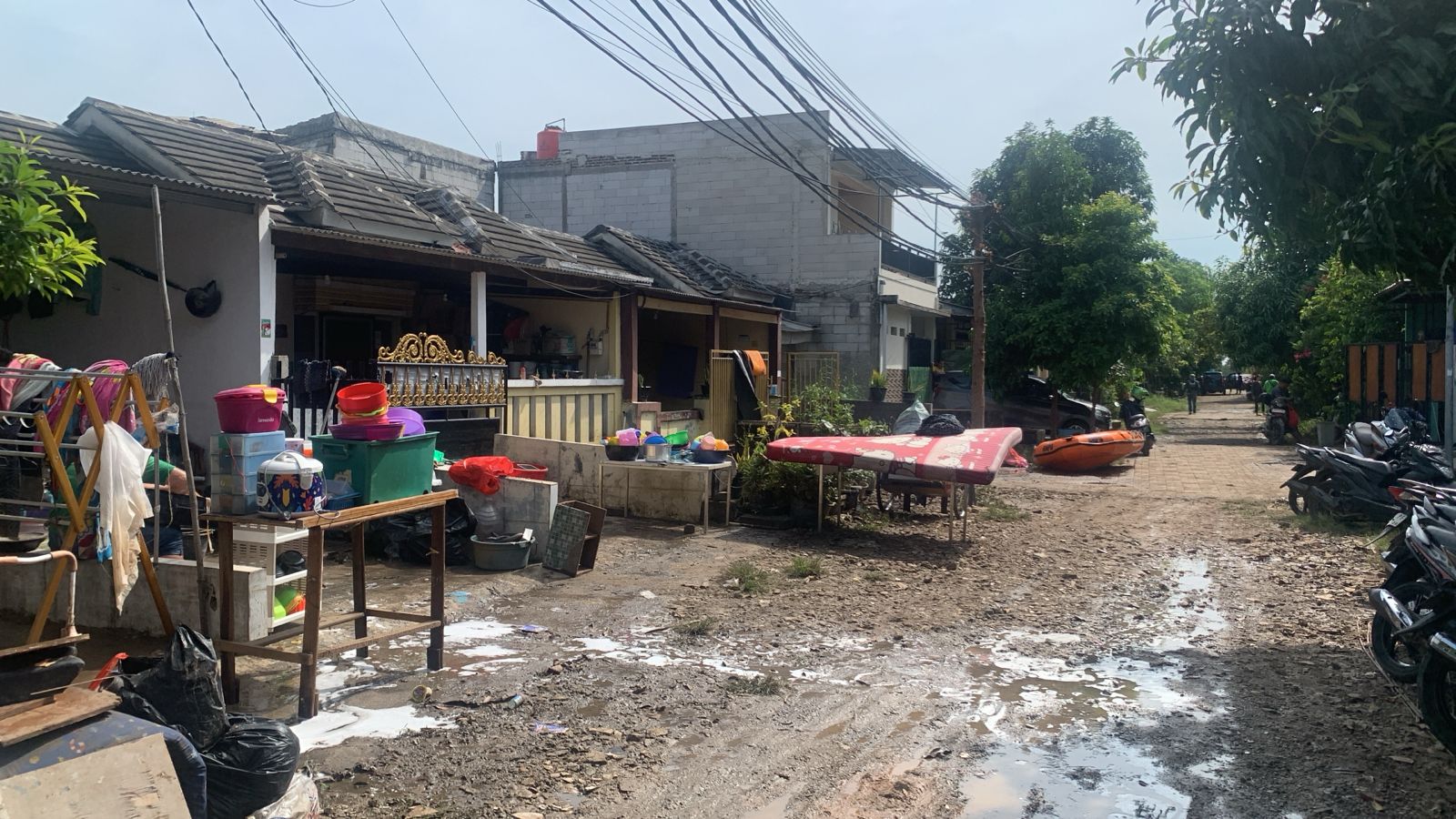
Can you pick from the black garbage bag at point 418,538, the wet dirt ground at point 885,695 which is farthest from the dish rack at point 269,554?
the black garbage bag at point 418,538

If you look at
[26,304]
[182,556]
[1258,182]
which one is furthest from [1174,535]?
[26,304]

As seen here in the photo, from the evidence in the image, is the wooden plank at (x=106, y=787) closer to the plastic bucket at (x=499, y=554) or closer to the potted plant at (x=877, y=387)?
the plastic bucket at (x=499, y=554)

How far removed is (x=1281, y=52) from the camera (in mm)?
5957

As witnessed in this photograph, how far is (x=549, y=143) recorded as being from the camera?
23719mm

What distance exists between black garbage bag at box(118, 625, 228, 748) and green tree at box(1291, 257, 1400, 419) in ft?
58.7

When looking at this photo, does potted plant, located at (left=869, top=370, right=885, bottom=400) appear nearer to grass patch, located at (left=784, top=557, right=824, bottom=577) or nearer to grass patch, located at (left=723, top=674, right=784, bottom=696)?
grass patch, located at (left=784, top=557, right=824, bottom=577)

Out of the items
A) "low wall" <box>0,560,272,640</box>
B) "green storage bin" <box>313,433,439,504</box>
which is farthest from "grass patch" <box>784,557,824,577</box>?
"low wall" <box>0,560,272,640</box>

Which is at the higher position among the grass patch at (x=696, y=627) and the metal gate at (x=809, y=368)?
the metal gate at (x=809, y=368)

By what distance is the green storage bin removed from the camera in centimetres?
554

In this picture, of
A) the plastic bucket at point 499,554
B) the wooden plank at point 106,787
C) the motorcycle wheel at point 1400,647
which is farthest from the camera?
the plastic bucket at point 499,554

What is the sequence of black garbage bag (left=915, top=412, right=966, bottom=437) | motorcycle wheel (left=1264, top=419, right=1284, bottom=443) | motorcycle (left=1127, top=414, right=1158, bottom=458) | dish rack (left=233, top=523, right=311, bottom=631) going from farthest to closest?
motorcycle wheel (left=1264, top=419, right=1284, bottom=443), motorcycle (left=1127, top=414, right=1158, bottom=458), black garbage bag (left=915, top=412, right=966, bottom=437), dish rack (left=233, top=523, right=311, bottom=631)

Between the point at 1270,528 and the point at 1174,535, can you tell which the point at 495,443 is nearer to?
the point at 1174,535

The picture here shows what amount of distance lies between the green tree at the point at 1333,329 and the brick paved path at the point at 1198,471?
1.43 m

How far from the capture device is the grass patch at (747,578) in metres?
8.25
